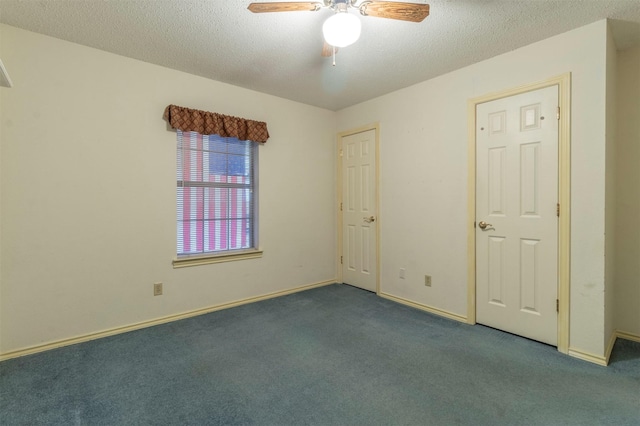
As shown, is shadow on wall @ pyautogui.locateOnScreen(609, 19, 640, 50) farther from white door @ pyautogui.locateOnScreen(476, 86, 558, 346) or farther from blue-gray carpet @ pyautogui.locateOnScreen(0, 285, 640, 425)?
blue-gray carpet @ pyautogui.locateOnScreen(0, 285, 640, 425)

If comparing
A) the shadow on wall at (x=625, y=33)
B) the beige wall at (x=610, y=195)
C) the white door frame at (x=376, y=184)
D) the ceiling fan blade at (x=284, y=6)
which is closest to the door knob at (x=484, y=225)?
the beige wall at (x=610, y=195)

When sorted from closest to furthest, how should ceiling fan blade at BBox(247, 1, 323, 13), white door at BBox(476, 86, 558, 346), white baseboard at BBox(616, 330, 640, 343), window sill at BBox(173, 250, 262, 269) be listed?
1. ceiling fan blade at BBox(247, 1, 323, 13)
2. white door at BBox(476, 86, 558, 346)
3. white baseboard at BBox(616, 330, 640, 343)
4. window sill at BBox(173, 250, 262, 269)

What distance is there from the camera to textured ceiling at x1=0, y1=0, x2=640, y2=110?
6.42 feet

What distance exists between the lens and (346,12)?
1674 millimetres

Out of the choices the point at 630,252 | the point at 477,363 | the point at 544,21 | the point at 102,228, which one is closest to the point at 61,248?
the point at 102,228

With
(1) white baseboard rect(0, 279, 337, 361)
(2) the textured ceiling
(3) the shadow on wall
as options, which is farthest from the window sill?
(3) the shadow on wall

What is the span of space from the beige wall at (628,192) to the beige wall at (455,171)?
656 millimetres

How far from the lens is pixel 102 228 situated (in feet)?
8.39

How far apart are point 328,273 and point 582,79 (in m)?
3.21

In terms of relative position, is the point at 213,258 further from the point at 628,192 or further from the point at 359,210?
the point at 628,192

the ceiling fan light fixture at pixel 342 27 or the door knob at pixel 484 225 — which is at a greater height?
the ceiling fan light fixture at pixel 342 27

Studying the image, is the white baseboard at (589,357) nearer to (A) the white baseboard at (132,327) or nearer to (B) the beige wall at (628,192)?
(B) the beige wall at (628,192)

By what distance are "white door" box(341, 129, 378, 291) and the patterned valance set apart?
3.81ft

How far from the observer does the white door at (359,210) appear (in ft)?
12.2
